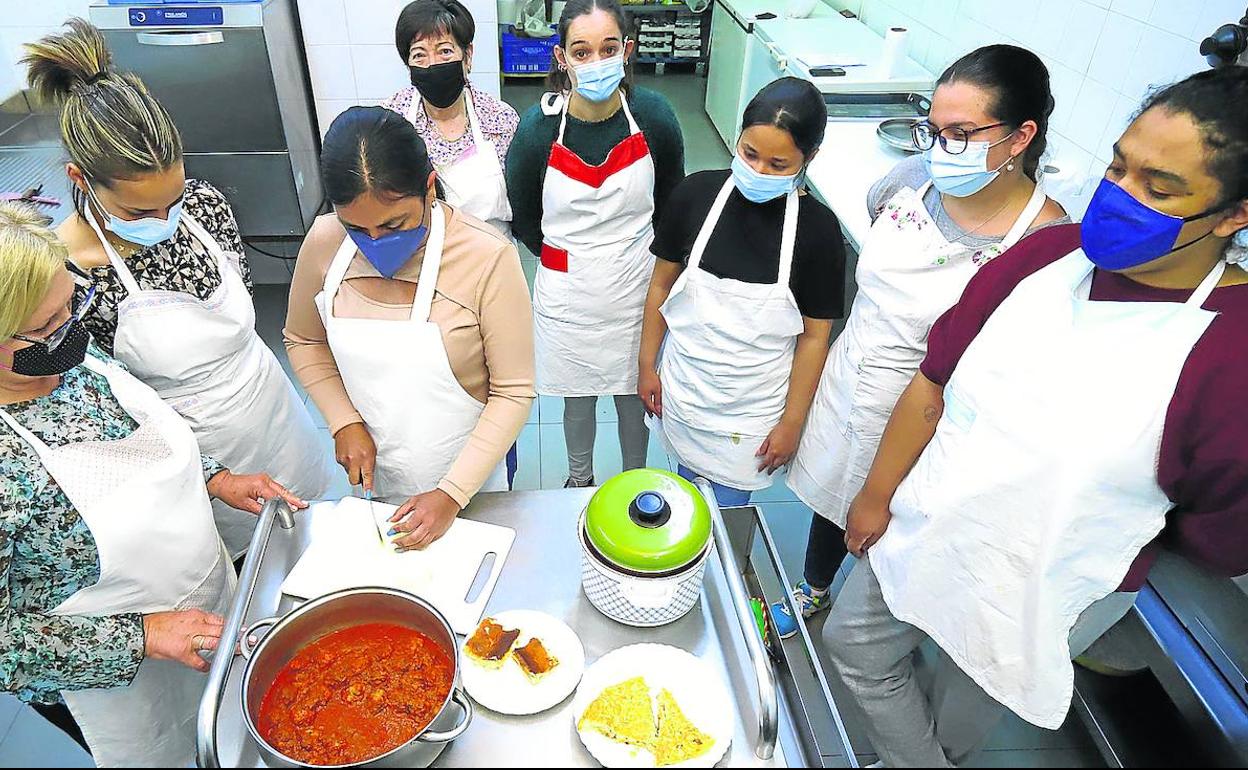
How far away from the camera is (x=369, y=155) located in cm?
115

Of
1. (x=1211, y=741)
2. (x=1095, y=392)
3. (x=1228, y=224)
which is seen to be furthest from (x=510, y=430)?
(x=1211, y=741)

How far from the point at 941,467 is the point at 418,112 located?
5.37 feet

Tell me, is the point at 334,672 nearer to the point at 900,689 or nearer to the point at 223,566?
the point at 223,566

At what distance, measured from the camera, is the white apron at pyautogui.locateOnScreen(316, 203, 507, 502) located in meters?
1.31

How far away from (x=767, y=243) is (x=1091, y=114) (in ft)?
4.42

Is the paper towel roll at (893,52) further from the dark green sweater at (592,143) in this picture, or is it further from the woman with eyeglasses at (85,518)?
the woman with eyeglasses at (85,518)

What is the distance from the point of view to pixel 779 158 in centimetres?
148

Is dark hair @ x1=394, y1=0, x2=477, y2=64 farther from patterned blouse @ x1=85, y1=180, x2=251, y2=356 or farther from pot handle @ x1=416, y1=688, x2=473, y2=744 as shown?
pot handle @ x1=416, y1=688, x2=473, y2=744

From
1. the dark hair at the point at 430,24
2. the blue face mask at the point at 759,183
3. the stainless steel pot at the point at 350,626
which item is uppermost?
the dark hair at the point at 430,24

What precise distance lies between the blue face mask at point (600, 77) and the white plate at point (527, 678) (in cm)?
129

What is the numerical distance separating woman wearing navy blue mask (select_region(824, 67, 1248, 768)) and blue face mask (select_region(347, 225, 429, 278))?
947mm

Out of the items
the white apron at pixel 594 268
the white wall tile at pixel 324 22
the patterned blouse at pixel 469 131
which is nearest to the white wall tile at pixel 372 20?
the white wall tile at pixel 324 22

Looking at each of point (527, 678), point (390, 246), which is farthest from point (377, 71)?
point (527, 678)

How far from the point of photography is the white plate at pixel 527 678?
958 millimetres
